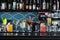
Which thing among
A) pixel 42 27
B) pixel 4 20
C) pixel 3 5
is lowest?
pixel 42 27

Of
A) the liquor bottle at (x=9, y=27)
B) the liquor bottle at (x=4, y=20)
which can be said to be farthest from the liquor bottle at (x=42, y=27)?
the liquor bottle at (x=4, y=20)

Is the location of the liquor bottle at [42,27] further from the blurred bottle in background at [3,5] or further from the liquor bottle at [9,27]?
the blurred bottle in background at [3,5]

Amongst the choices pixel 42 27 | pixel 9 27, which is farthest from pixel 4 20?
pixel 42 27

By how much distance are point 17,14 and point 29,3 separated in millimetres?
326

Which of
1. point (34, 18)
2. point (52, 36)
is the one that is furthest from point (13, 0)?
point (52, 36)

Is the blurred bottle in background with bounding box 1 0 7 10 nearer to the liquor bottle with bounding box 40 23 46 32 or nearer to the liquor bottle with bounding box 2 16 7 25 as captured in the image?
the liquor bottle with bounding box 2 16 7 25

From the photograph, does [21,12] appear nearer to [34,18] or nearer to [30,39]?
[34,18]

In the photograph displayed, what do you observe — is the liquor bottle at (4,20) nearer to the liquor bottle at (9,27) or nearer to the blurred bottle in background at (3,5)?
the liquor bottle at (9,27)

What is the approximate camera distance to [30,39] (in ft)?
8.86

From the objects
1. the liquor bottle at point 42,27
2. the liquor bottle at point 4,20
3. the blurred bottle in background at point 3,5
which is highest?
the blurred bottle in background at point 3,5

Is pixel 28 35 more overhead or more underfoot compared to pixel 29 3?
more underfoot

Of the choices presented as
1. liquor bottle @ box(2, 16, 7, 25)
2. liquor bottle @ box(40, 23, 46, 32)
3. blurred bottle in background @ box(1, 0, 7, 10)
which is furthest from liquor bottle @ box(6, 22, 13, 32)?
liquor bottle @ box(40, 23, 46, 32)

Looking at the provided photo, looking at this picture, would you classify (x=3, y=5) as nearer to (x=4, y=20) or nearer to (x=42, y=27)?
(x=4, y=20)

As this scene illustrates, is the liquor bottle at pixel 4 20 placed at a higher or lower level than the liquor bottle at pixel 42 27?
higher
